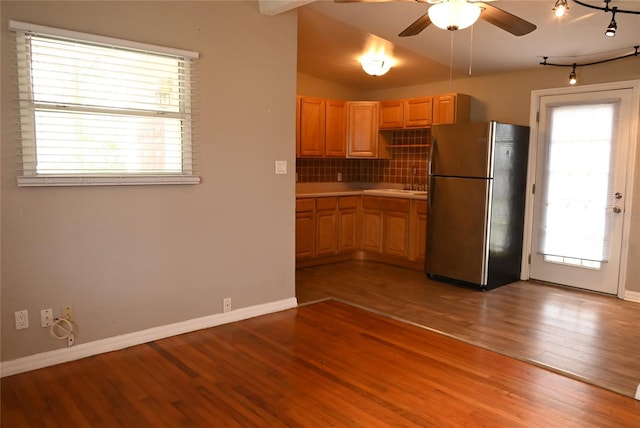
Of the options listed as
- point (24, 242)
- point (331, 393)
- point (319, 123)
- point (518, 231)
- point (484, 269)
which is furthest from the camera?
point (319, 123)

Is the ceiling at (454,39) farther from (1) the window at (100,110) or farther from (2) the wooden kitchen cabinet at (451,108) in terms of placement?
(1) the window at (100,110)

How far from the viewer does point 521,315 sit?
12.6 ft

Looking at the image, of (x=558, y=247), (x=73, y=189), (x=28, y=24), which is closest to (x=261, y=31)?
(x=28, y=24)

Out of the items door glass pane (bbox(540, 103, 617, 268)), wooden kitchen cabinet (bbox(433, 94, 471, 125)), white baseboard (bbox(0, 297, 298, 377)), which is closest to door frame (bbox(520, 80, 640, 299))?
door glass pane (bbox(540, 103, 617, 268))

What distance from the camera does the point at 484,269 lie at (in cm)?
455

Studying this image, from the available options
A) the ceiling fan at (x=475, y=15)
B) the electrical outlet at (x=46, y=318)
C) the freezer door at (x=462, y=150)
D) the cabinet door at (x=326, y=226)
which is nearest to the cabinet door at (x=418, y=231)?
the freezer door at (x=462, y=150)

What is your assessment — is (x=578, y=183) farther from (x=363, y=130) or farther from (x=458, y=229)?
(x=363, y=130)

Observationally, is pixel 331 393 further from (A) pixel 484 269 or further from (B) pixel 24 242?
(A) pixel 484 269

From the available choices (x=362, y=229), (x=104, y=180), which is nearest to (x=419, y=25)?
(x=104, y=180)

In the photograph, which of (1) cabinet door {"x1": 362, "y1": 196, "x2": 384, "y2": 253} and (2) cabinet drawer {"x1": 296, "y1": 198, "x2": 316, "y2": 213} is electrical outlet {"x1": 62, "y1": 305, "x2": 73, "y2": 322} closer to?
(2) cabinet drawer {"x1": 296, "y1": 198, "x2": 316, "y2": 213}

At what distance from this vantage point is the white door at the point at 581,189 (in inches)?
171

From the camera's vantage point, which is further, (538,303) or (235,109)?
(538,303)

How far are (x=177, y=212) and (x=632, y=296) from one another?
13.7ft

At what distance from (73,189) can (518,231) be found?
424 cm
